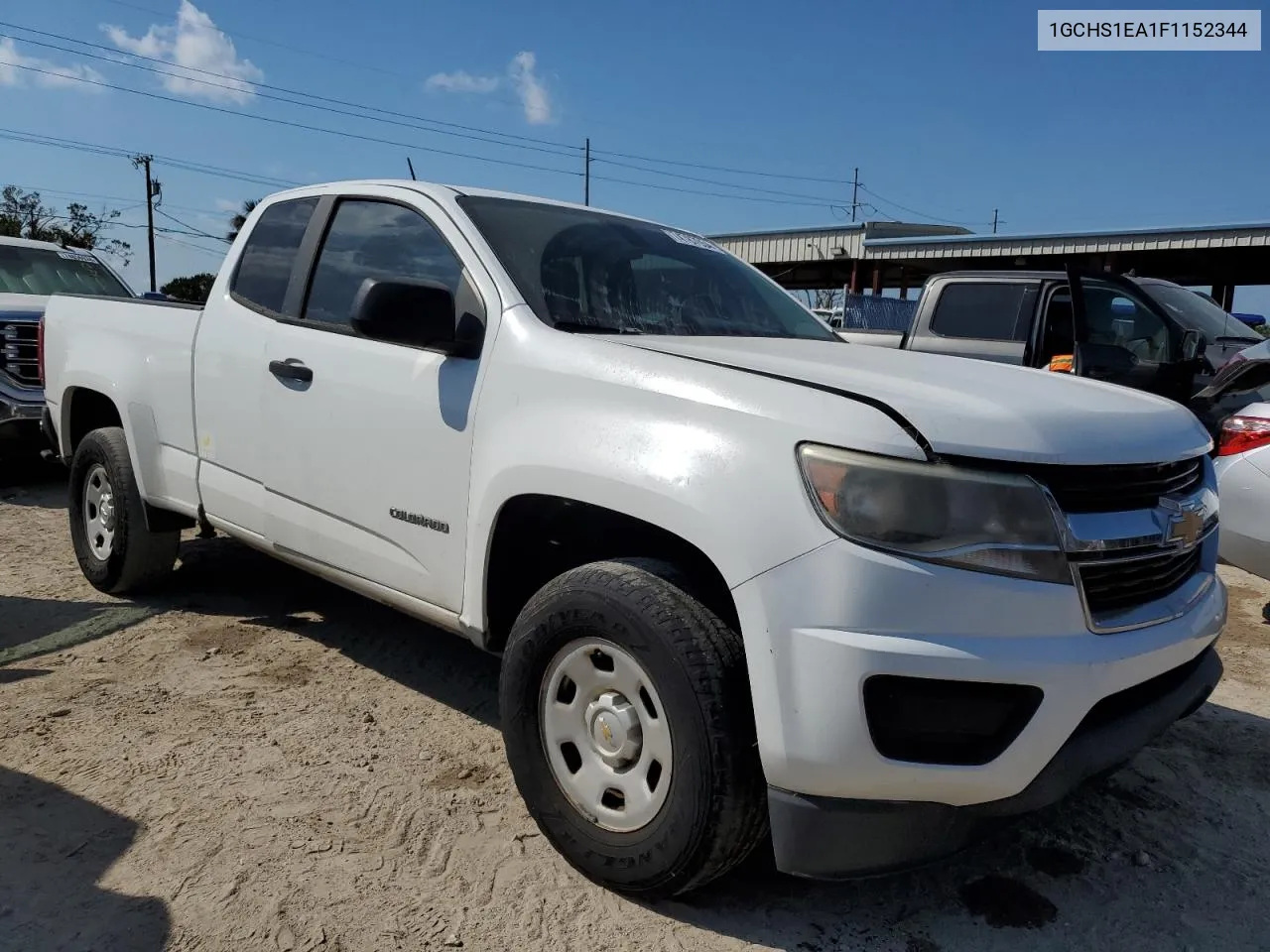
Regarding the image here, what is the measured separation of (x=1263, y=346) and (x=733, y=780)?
183 inches

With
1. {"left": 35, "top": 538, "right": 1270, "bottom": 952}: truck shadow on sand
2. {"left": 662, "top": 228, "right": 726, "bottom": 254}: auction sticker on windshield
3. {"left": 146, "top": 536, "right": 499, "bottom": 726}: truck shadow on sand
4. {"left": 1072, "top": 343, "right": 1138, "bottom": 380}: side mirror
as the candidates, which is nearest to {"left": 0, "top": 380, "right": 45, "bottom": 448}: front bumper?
{"left": 146, "top": 536, "right": 499, "bottom": 726}: truck shadow on sand

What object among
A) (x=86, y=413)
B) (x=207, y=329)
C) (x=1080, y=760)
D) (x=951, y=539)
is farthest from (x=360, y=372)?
(x=86, y=413)

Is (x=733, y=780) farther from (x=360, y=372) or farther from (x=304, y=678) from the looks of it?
(x=304, y=678)

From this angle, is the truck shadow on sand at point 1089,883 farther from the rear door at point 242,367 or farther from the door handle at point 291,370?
the door handle at point 291,370

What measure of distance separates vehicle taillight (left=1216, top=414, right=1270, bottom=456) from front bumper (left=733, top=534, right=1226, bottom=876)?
2801mm

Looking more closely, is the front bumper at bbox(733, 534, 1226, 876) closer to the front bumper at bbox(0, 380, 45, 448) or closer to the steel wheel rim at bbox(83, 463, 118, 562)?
the steel wheel rim at bbox(83, 463, 118, 562)

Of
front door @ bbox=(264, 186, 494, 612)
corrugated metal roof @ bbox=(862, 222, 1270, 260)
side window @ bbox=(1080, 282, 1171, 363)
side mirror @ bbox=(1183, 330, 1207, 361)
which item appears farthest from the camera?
corrugated metal roof @ bbox=(862, 222, 1270, 260)

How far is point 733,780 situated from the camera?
6.90 ft

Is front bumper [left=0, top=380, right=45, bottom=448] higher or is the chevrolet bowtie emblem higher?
the chevrolet bowtie emblem

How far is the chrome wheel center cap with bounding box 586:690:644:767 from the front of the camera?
2.33 meters

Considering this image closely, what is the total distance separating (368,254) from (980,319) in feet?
17.8

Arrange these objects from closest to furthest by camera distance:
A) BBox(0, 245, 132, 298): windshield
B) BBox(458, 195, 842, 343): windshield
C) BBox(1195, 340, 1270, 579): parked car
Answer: BBox(458, 195, 842, 343): windshield < BBox(1195, 340, 1270, 579): parked car < BBox(0, 245, 132, 298): windshield

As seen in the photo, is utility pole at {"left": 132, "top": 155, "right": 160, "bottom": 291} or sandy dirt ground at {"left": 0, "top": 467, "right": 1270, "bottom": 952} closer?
sandy dirt ground at {"left": 0, "top": 467, "right": 1270, "bottom": 952}

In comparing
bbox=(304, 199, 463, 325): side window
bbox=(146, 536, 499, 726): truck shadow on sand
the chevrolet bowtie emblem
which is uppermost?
bbox=(304, 199, 463, 325): side window
